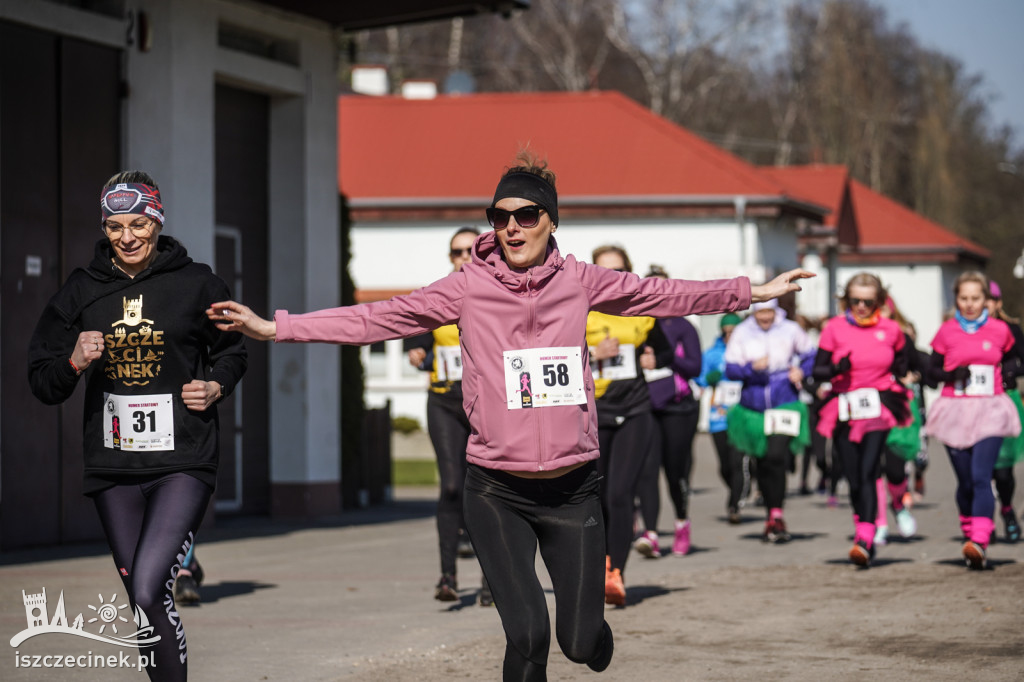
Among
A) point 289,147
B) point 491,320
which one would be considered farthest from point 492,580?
point 289,147

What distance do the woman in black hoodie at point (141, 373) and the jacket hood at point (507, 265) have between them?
1.10 m

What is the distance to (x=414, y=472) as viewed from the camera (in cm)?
2484

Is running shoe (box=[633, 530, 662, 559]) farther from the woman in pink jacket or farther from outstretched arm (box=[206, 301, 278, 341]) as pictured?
outstretched arm (box=[206, 301, 278, 341])

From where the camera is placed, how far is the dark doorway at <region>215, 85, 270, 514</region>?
611 inches

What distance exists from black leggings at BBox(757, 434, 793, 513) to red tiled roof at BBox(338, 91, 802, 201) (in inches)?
870

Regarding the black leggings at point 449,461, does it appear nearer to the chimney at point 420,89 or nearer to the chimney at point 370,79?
the chimney at point 420,89

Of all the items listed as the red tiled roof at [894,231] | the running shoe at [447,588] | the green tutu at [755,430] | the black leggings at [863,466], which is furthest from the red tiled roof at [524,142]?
the running shoe at [447,588]

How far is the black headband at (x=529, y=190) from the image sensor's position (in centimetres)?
572

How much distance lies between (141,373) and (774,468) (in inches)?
323

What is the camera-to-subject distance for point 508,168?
591cm

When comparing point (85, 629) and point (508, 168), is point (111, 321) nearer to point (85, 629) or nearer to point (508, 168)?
point (508, 168)

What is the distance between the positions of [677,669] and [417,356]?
339cm

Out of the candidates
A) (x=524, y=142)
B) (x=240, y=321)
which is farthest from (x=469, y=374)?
(x=524, y=142)

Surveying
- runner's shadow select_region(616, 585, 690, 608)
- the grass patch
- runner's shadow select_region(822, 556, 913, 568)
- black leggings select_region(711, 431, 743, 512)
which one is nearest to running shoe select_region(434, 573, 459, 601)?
runner's shadow select_region(616, 585, 690, 608)
